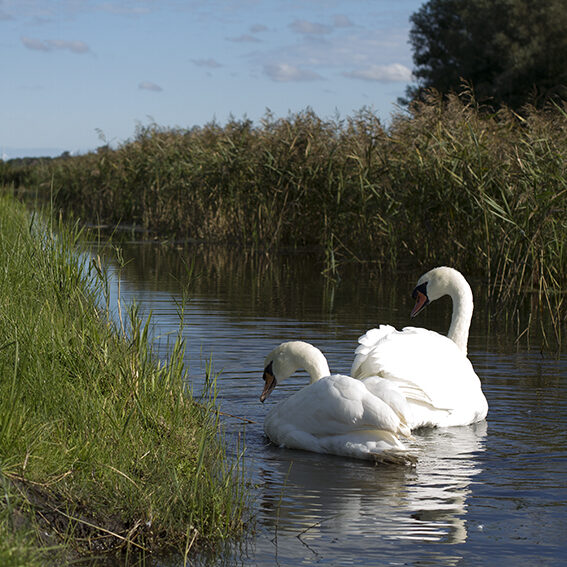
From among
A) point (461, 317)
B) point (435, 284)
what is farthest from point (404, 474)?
point (435, 284)

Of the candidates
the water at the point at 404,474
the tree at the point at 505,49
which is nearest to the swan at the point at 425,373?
the water at the point at 404,474

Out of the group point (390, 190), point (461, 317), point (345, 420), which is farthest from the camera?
point (390, 190)

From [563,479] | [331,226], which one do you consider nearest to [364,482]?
[563,479]

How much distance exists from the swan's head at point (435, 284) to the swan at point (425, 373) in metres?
1.29

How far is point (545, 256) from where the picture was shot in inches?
459

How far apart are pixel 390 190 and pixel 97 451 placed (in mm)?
11948

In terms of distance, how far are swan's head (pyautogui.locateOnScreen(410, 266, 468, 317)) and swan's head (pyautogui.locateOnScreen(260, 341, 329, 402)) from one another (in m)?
1.92

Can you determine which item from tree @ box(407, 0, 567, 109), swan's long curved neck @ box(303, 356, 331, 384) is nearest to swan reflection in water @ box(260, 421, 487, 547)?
swan's long curved neck @ box(303, 356, 331, 384)

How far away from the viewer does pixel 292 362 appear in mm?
6820

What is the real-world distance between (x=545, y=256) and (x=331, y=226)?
21.7 ft

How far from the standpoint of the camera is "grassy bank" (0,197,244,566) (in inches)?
161

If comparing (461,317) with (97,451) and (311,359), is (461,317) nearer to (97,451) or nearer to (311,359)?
(311,359)

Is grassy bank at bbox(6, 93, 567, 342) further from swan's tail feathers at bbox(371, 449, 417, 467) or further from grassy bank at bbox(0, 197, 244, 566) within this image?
grassy bank at bbox(0, 197, 244, 566)

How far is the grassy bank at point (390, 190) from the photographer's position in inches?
455
